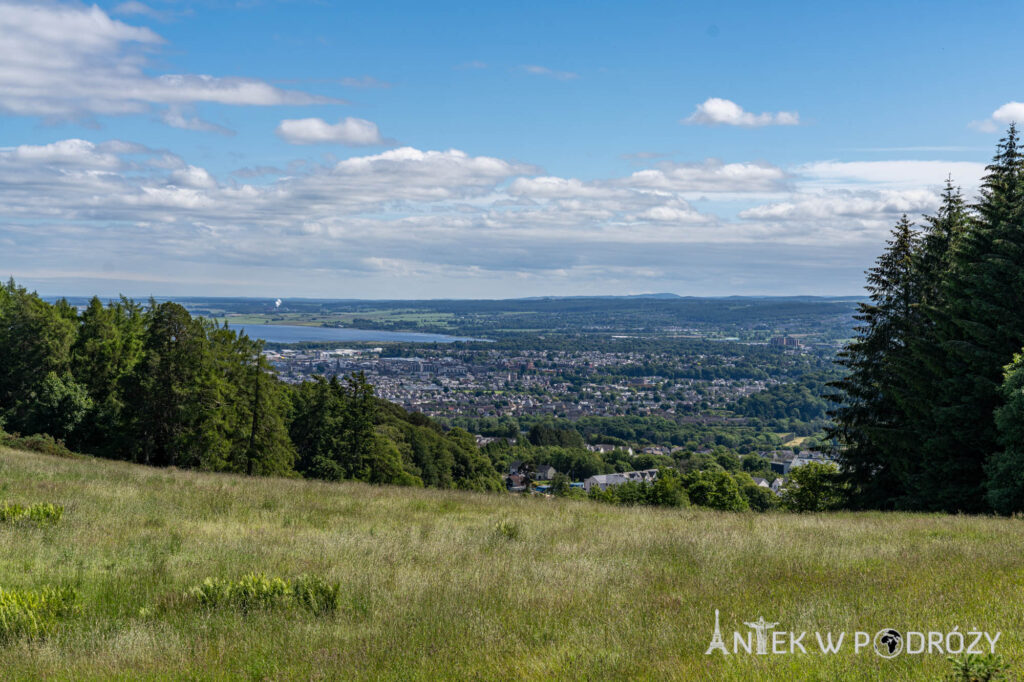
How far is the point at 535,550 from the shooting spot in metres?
10.9

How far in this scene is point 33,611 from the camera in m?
6.82

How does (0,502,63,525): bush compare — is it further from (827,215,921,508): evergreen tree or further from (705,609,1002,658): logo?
(827,215,921,508): evergreen tree

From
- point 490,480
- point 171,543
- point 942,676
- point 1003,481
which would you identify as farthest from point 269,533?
point 490,480

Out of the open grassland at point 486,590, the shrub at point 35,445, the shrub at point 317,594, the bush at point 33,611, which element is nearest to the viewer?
the open grassland at point 486,590

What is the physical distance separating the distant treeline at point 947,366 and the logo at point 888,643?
15662mm

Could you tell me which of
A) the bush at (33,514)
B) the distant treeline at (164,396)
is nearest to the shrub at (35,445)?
the distant treeline at (164,396)

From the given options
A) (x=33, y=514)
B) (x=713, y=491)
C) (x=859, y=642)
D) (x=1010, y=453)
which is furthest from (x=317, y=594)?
(x=713, y=491)

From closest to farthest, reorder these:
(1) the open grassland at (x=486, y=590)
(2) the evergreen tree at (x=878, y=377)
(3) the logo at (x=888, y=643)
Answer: (3) the logo at (x=888, y=643)
(1) the open grassland at (x=486, y=590)
(2) the evergreen tree at (x=878, y=377)

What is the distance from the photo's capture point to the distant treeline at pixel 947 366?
2083 centimetres

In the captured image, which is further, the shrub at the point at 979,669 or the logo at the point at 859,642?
the logo at the point at 859,642

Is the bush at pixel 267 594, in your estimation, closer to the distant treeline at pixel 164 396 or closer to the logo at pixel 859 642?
the logo at pixel 859 642

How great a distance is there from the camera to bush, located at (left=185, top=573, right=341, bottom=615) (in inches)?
297

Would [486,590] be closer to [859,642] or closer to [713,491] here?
Answer: [859,642]

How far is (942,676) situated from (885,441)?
23.0 m
